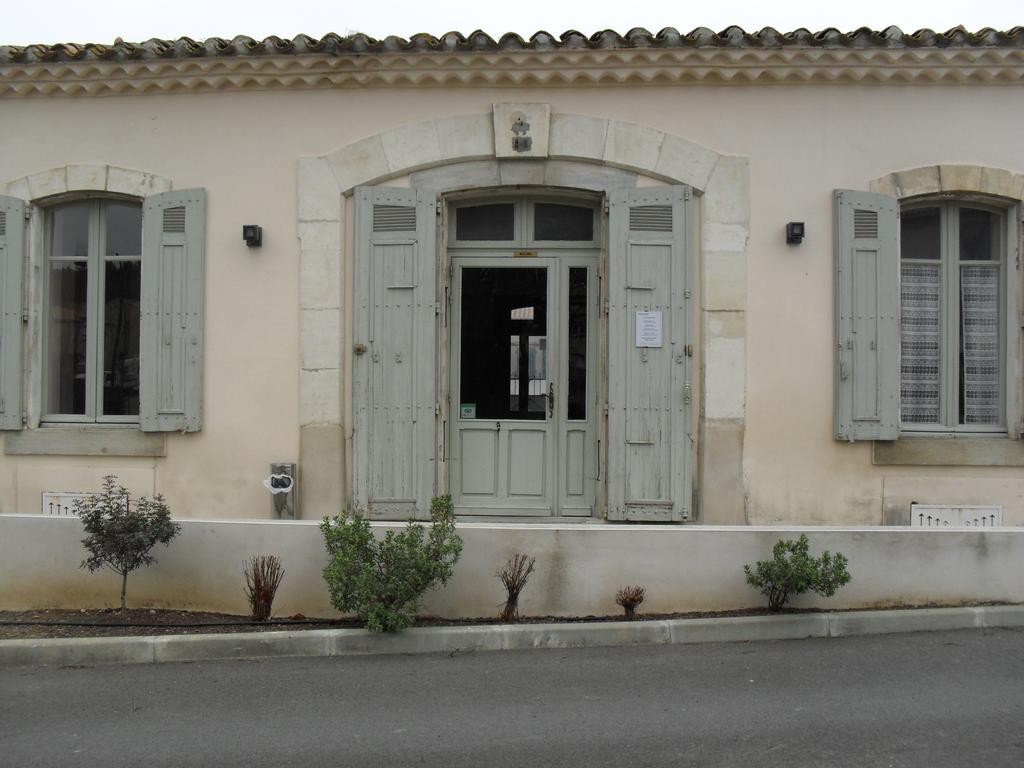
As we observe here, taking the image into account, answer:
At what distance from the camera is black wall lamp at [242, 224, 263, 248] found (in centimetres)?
732

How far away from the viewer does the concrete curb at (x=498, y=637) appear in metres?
5.51

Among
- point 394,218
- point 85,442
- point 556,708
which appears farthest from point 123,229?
point 556,708

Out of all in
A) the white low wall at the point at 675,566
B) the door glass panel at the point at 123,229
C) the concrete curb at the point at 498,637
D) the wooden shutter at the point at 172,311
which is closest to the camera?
the concrete curb at the point at 498,637

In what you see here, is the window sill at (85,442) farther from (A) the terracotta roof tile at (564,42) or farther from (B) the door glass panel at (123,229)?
(A) the terracotta roof tile at (564,42)

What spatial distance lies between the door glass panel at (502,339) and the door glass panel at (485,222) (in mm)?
280

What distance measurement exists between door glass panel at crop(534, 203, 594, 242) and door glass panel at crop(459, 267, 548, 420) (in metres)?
0.32

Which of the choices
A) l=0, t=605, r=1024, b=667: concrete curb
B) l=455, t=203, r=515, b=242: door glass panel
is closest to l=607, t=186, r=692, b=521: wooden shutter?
l=455, t=203, r=515, b=242: door glass panel

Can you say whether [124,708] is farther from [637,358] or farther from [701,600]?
[637,358]

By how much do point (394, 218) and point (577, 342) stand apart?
1.82 m

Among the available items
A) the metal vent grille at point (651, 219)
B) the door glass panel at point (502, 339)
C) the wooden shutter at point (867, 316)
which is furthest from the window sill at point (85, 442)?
the wooden shutter at point (867, 316)

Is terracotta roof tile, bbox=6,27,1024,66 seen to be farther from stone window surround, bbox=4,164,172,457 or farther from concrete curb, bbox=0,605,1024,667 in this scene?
concrete curb, bbox=0,605,1024,667

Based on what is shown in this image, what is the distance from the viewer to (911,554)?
605 centimetres

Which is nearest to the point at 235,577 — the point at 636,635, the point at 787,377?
the point at 636,635

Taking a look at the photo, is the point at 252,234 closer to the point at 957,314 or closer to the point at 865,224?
the point at 865,224
